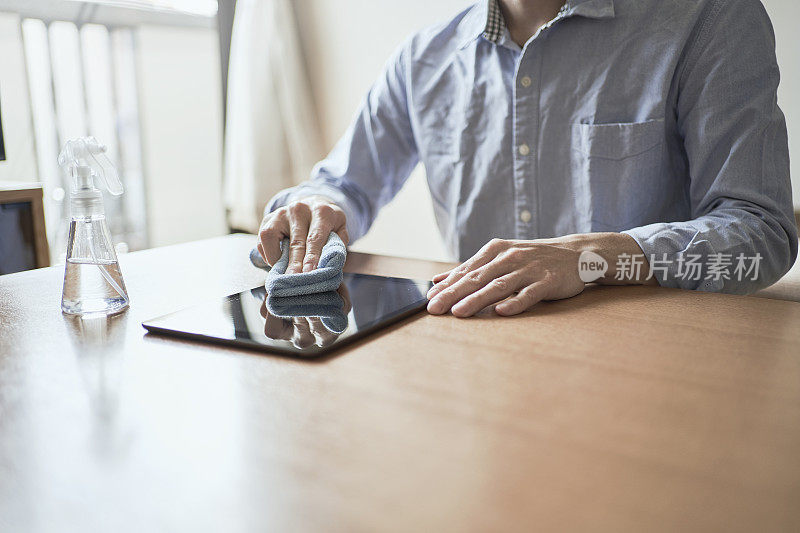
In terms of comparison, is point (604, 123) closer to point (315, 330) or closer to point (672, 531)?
point (315, 330)

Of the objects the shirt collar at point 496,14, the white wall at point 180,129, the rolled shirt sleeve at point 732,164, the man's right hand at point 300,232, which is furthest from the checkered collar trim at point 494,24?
the white wall at point 180,129

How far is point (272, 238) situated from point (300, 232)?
0.13ft

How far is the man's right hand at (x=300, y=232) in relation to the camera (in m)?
0.97

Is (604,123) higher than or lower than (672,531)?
higher

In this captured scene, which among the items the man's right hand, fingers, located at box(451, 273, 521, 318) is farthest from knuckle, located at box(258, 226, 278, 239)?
fingers, located at box(451, 273, 521, 318)

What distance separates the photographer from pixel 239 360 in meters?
0.65

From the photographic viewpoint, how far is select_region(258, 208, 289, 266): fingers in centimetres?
102

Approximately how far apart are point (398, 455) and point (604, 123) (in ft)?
3.20

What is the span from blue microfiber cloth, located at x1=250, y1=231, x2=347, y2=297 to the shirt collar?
0.62 meters

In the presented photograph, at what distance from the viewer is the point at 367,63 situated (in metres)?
3.06

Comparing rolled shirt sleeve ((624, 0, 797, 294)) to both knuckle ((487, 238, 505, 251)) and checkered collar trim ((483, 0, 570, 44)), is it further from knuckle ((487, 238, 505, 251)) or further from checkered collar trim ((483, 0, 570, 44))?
checkered collar trim ((483, 0, 570, 44))

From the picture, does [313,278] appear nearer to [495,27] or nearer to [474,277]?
[474,277]

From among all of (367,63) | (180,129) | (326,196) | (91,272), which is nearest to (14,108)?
(180,129)

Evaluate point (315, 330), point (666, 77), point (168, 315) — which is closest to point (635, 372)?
point (315, 330)
